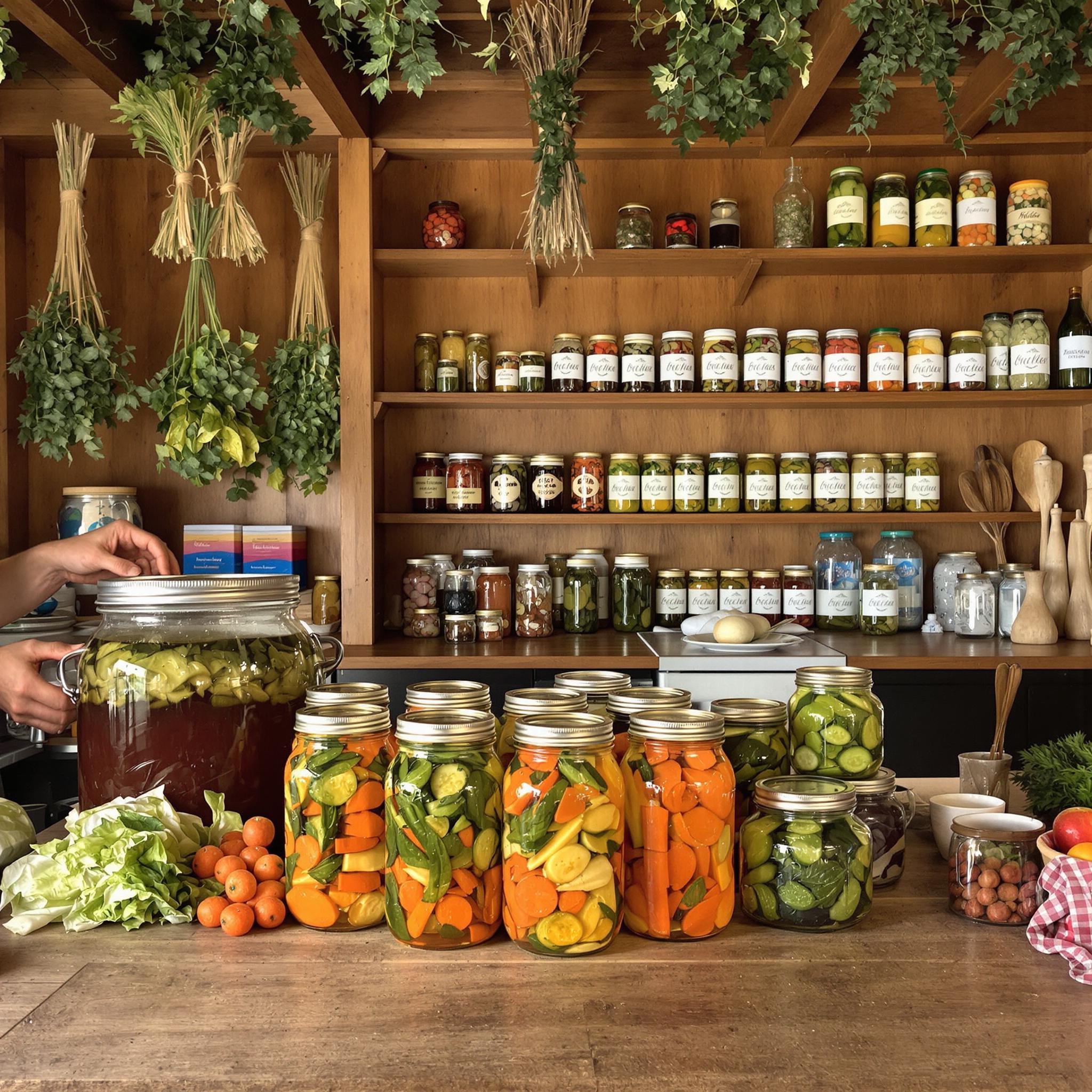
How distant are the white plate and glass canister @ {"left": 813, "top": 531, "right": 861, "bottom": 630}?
0.34 metres

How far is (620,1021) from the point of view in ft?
2.08

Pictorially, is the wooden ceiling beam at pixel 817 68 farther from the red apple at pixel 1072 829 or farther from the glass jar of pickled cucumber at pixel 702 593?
the red apple at pixel 1072 829

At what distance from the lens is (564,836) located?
0.71 meters

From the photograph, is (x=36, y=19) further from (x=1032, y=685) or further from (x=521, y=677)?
(x=1032, y=685)

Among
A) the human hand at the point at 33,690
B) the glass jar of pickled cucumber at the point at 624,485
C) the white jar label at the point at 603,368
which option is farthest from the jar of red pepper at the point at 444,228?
the human hand at the point at 33,690

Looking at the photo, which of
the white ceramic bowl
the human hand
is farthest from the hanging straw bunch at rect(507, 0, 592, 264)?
the white ceramic bowl

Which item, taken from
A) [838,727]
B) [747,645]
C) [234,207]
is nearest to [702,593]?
[747,645]

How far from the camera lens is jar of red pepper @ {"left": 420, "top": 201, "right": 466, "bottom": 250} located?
8.95 feet

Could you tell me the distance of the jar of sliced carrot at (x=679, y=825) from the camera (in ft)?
2.44

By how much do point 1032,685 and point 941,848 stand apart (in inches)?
66.6

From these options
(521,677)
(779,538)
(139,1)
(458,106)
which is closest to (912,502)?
(779,538)

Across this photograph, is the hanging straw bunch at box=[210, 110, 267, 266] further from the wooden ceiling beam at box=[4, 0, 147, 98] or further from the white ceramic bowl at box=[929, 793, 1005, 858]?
the white ceramic bowl at box=[929, 793, 1005, 858]

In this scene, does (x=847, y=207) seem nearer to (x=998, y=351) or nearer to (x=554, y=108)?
(x=998, y=351)

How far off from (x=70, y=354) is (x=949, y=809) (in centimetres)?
241
